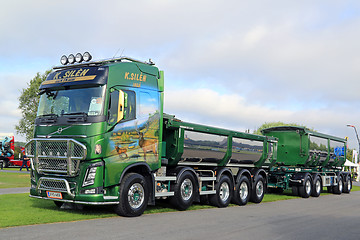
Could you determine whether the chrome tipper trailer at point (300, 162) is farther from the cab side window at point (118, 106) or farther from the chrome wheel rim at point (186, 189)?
the cab side window at point (118, 106)

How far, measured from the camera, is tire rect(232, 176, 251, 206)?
14620 millimetres

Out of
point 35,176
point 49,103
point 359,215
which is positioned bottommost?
point 359,215

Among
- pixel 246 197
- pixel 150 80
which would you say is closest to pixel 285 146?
pixel 246 197

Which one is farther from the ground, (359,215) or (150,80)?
(150,80)

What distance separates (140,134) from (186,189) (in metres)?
2.78

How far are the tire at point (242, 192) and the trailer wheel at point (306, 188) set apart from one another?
578 cm

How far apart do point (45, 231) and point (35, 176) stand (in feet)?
9.89

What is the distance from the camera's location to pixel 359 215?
41.6 ft

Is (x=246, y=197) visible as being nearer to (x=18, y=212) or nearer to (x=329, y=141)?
(x=18, y=212)

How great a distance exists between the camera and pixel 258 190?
1594 centimetres

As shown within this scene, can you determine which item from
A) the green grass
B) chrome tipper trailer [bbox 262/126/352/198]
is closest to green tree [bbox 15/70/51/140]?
the green grass

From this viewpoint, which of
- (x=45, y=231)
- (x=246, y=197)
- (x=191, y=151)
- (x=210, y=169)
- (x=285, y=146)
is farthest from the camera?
(x=285, y=146)

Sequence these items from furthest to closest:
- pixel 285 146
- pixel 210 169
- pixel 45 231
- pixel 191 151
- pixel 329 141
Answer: pixel 329 141
pixel 285 146
pixel 210 169
pixel 191 151
pixel 45 231

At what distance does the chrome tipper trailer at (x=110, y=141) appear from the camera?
9430 mm
